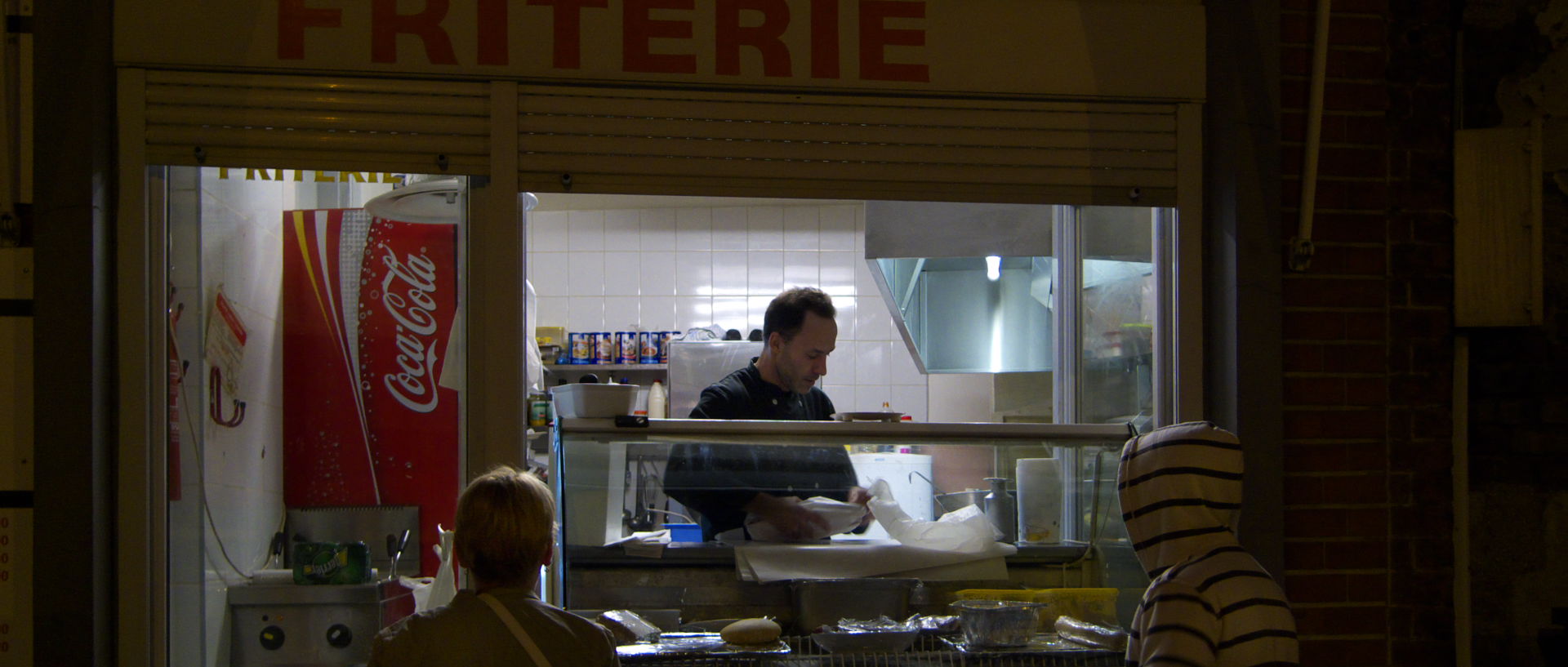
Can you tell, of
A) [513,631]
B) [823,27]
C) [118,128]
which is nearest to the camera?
[513,631]

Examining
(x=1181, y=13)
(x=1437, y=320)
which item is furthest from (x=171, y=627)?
(x=1437, y=320)

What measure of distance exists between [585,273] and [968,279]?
411 centimetres

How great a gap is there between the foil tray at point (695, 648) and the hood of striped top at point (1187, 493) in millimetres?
978

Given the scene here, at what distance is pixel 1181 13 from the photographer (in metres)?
3.04

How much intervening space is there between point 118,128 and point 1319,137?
9.69ft

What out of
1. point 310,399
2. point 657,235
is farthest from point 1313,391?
point 657,235

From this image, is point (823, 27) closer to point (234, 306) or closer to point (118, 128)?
point (118, 128)

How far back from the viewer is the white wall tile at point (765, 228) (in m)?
8.48

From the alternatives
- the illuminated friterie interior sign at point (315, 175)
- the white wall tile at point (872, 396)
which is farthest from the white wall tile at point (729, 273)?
the illuminated friterie interior sign at point (315, 175)

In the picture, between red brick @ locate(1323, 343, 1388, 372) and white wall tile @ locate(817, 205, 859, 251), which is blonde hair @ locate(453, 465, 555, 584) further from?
white wall tile @ locate(817, 205, 859, 251)

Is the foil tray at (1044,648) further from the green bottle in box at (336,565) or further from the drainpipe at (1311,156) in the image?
the green bottle in box at (336,565)

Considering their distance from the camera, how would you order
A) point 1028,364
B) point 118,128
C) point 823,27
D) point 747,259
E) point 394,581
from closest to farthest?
point 118,128 < point 823,27 < point 394,581 < point 1028,364 < point 747,259

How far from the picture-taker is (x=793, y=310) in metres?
3.83

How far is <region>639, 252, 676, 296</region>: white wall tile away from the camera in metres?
8.46
